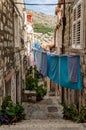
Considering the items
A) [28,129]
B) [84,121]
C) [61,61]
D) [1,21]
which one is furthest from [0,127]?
[61,61]

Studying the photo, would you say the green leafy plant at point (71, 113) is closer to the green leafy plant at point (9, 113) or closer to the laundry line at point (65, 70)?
the laundry line at point (65, 70)

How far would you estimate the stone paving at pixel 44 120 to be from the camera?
21.8 ft

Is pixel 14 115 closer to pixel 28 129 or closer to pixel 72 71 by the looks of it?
pixel 28 129

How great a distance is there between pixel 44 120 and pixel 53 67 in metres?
3.41

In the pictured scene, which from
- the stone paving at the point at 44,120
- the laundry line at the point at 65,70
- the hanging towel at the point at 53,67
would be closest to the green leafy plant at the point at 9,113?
the stone paving at the point at 44,120

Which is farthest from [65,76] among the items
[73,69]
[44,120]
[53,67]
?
[44,120]

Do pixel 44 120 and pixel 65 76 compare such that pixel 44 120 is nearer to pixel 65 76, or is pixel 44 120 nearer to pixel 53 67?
pixel 65 76

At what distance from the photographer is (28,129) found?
648 centimetres

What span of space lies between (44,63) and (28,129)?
6.69 m

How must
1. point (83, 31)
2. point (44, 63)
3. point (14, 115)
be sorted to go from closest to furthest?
point (14, 115) → point (83, 31) → point (44, 63)

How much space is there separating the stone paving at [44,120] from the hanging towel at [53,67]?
1567mm

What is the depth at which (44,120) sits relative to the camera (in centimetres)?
863

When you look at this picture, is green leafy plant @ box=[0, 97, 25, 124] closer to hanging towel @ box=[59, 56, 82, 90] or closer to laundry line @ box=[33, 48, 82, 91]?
laundry line @ box=[33, 48, 82, 91]

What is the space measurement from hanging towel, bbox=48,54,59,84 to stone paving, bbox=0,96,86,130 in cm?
157
